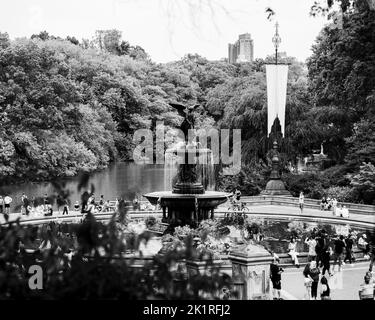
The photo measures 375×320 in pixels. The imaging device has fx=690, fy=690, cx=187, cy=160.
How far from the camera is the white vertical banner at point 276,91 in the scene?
3394 centimetres

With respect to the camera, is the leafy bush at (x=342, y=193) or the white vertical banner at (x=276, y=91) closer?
the leafy bush at (x=342, y=193)

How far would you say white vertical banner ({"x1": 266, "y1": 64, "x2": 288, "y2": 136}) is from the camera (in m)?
33.9

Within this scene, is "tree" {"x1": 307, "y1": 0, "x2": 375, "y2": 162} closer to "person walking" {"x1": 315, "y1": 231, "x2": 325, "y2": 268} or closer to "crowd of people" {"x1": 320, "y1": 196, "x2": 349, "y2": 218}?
"crowd of people" {"x1": 320, "y1": 196, "x2": 349, "y2": 218}

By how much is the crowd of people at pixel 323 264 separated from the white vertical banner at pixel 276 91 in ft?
51.0

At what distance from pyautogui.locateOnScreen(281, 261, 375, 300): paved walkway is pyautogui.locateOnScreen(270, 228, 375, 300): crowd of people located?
0.17 metres

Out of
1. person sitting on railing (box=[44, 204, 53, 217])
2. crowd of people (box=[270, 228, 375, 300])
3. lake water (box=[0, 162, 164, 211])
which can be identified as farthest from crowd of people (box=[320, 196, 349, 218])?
person sitting on railing (box=[44, 204, 53, 217])

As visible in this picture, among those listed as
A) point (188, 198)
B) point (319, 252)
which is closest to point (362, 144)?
point (188, 198)

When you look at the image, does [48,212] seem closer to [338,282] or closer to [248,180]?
[248,180]

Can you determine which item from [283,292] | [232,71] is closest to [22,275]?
[283,292]

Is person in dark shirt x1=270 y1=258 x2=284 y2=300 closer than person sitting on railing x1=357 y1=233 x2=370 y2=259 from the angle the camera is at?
Yes

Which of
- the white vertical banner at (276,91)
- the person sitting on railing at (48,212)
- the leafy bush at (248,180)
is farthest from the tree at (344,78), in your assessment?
the person sitting on railing at (48,212)

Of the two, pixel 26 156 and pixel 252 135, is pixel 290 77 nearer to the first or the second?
pixel 252 135

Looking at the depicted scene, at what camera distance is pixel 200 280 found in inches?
160

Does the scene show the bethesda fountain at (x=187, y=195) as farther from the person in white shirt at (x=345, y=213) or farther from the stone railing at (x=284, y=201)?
the stone railing at (x=284, y=201)
